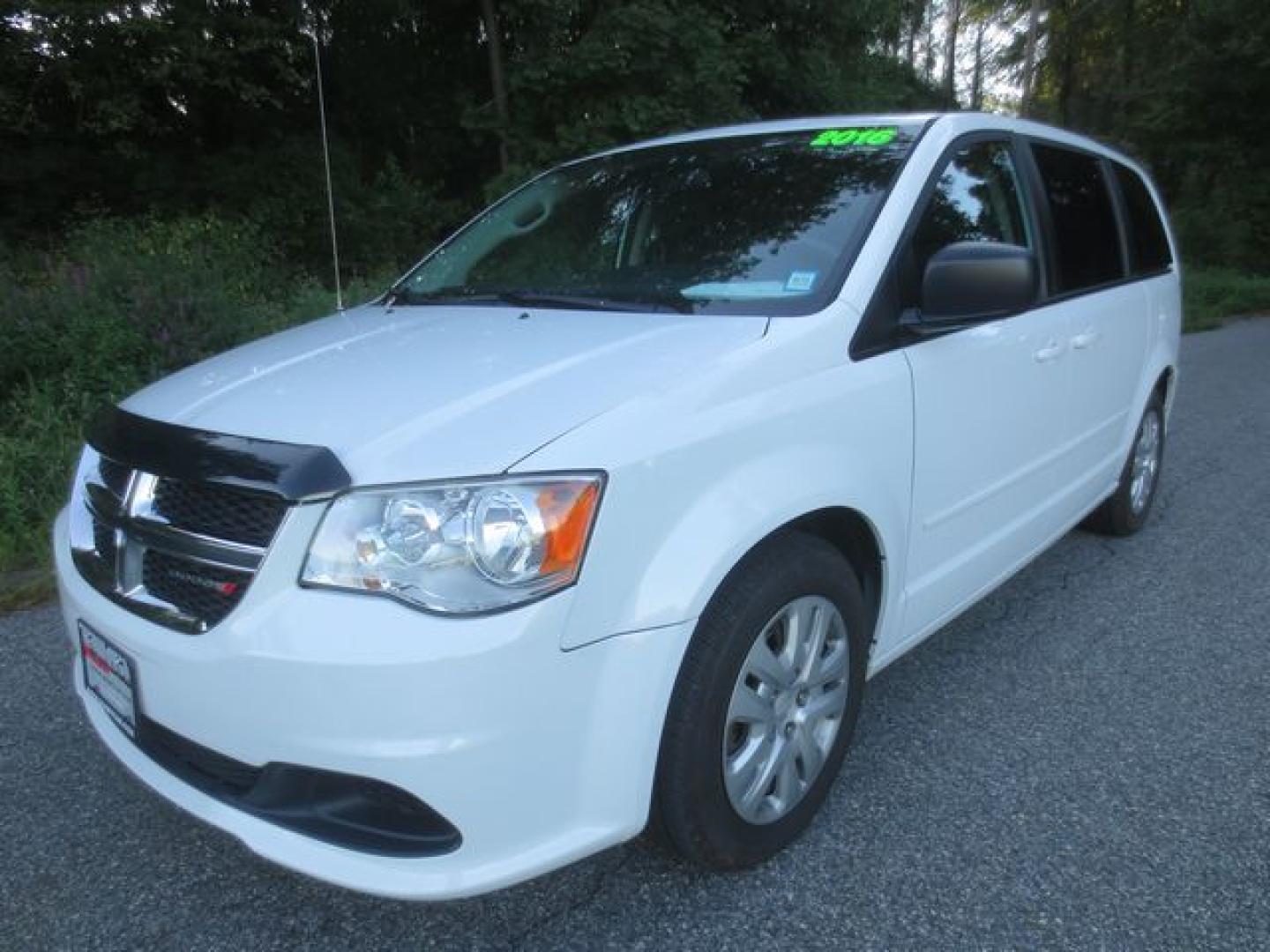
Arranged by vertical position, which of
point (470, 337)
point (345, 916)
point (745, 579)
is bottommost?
point (345, 916)

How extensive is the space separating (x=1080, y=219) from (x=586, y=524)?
109 inches

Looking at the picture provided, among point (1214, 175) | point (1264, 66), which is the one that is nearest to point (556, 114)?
point (1264, 66)

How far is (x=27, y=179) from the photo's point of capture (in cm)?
1034

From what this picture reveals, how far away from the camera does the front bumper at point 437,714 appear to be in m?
1.58

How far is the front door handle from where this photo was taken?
118 inches

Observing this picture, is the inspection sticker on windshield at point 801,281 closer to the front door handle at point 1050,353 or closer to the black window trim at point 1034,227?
the black window trim at point 1034,227

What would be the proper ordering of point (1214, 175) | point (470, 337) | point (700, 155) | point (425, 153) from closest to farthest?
point (470, 337) → point (700, 155) → point (425, 153) → point (1214, 175)

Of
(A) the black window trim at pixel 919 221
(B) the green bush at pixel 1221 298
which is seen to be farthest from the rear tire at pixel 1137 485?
(B) the green bush at pixel 1221 298

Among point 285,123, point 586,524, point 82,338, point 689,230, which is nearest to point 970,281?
point 689,230

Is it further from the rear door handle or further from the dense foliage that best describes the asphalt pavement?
the dense foliage

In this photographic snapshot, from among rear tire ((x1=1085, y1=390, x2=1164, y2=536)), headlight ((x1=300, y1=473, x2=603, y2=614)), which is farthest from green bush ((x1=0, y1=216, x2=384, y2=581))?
rear tire ((x1=1085, y1=390, x2=1164, y2=536))

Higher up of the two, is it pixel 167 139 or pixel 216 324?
pixel 167 139

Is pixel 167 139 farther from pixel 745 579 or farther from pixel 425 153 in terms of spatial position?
pixel 745 579

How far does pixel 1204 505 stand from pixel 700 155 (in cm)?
353
